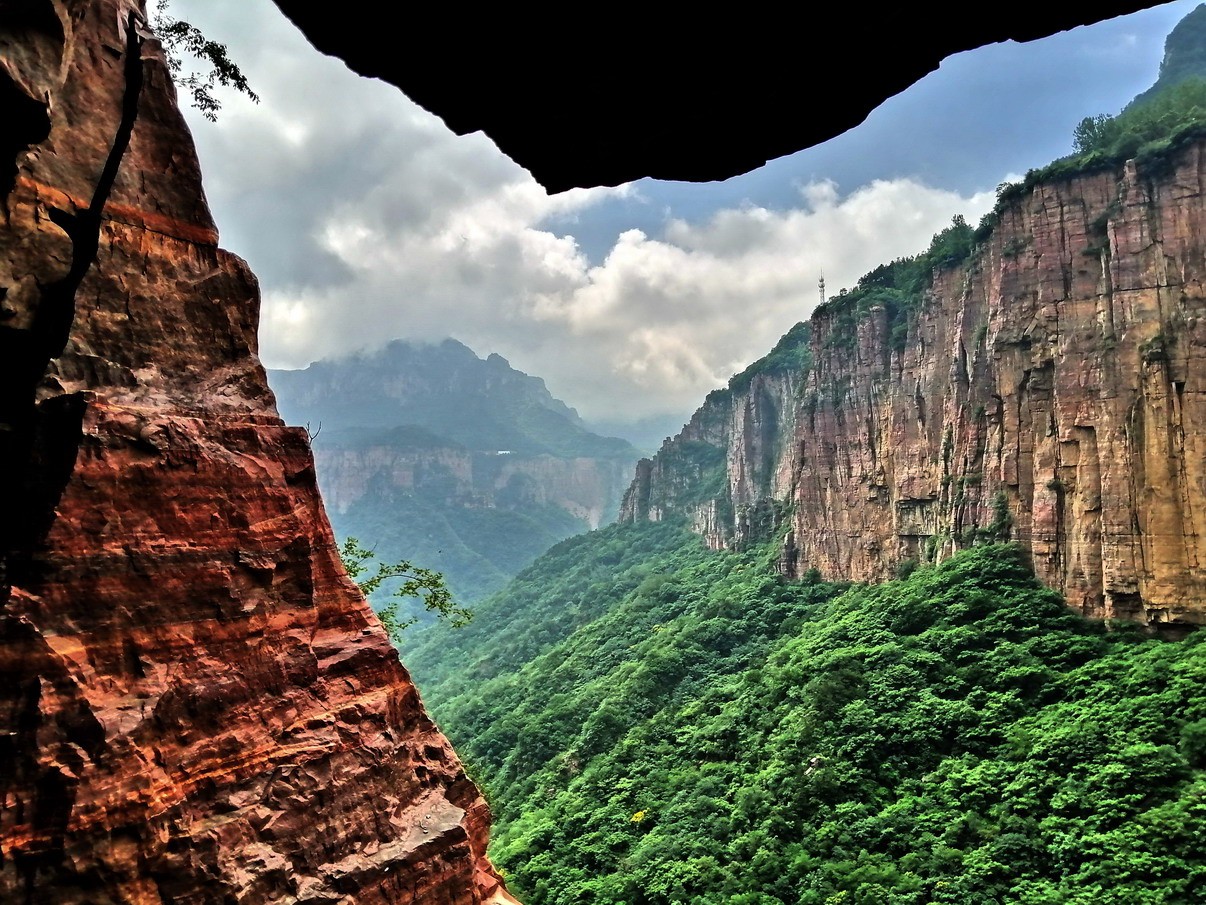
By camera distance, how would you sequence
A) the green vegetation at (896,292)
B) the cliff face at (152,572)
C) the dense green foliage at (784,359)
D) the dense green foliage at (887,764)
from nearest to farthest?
the cliff face at (152,572) < the dense green foliage at (887,764) < the green vegetation at (896,292) < the dense green foliage at (784,359)

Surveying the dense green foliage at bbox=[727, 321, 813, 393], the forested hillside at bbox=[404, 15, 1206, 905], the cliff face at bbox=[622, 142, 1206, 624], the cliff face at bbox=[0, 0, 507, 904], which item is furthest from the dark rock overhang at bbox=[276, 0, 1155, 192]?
the dense green foliage at bbox=[727, 321, 813, 393]

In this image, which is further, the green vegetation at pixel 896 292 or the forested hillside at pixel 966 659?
the green vegetation at pixel 896 292

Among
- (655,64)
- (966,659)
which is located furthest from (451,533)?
(655,64)

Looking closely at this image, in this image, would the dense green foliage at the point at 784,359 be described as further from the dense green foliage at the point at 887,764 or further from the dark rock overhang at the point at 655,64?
the dark rock overhang at the point at 655,64

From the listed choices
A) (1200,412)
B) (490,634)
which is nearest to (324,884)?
(1200,412)

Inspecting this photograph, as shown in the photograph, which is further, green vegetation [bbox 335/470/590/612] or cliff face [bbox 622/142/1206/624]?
green vegetation [bbox 335/470/590/612]

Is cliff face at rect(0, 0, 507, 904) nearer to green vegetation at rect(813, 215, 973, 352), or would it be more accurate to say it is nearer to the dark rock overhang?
the dark rock overhang

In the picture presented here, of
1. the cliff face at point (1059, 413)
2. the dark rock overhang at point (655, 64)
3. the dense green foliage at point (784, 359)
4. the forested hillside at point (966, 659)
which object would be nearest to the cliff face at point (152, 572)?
the dark rock overhang at point (655, 64)
